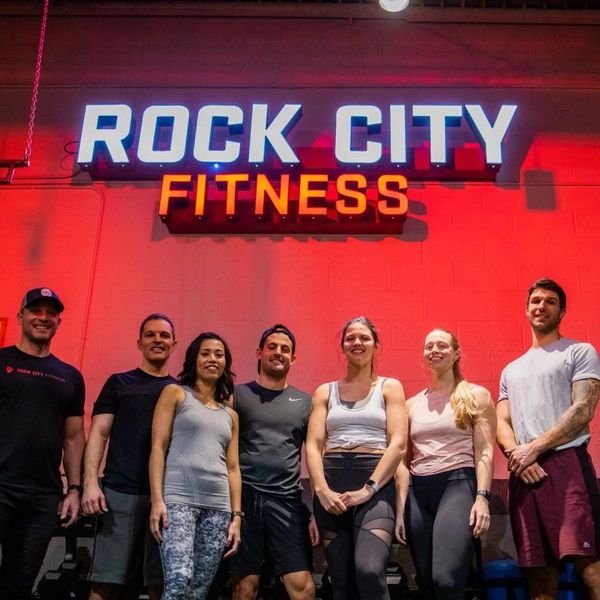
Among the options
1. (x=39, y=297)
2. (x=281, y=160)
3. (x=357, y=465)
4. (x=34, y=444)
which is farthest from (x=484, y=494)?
(x=281, y=160)

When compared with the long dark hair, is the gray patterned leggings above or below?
below

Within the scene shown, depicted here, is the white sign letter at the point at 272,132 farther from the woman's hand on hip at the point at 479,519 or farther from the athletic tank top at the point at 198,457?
the woman's hand on hip at the point at 479,519

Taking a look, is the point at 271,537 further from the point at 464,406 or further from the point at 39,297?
the point at 39,297

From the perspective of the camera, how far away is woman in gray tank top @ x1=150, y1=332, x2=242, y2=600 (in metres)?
2.61

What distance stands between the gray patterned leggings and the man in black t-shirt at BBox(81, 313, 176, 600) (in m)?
0.22

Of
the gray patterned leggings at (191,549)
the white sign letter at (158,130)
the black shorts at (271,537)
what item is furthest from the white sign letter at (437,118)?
the gray patterned leggings at (191,549)

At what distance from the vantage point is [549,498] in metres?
2.88

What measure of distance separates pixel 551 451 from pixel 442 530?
0.65m

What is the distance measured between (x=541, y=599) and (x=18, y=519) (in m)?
2.31

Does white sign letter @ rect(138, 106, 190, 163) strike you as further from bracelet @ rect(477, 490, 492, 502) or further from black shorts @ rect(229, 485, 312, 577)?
bracelet @ rect(477, 490, 492, 502)

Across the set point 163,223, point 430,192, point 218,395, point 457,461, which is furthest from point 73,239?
point 457,461

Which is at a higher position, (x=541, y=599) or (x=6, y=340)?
(x=6, y=340)

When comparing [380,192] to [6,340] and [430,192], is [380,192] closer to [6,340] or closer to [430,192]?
[430,192]

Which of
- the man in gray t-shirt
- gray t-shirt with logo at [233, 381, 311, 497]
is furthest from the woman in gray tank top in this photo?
the man in gray t-shirt
